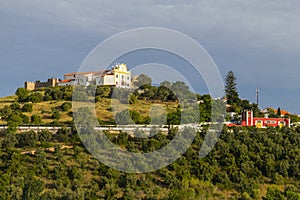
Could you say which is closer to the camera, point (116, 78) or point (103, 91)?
point (103, 91)

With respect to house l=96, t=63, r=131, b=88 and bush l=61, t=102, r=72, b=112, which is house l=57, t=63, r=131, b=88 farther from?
bush l=61, t=102, r=72, b=112

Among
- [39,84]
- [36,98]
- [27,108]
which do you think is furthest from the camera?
[39,84]

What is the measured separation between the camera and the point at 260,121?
6631 cm

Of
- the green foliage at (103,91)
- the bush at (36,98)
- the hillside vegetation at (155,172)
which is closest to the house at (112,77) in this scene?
the green foliage at (103,91)

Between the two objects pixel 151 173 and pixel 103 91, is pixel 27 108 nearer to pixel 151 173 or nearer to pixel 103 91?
pixel 103 91

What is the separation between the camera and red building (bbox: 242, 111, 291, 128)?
6562cm

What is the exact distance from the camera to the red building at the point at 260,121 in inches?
2584

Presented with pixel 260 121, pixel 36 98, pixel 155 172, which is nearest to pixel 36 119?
pixel 36 98

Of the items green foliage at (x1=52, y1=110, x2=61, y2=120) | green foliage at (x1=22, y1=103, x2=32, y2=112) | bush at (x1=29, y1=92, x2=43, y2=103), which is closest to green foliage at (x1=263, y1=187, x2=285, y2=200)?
green foliage at (x1=52, y1=110, x2=61, y2=120)

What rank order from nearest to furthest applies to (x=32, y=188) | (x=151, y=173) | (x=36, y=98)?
(x=32, y=188) → (x=151, y=173) → (x=36, y=98)

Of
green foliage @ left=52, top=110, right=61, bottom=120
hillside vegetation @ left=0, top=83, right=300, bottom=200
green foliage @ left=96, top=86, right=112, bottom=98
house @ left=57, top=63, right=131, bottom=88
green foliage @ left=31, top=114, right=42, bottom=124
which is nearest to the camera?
hillside vegetation @ left=0, top=83, right=300, bottom=200

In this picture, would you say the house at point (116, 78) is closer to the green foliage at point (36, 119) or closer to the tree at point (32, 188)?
the green foliage at point (36, 119)

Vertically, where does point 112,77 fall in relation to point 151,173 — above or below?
above

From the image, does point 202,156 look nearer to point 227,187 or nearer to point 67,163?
point 227,187
